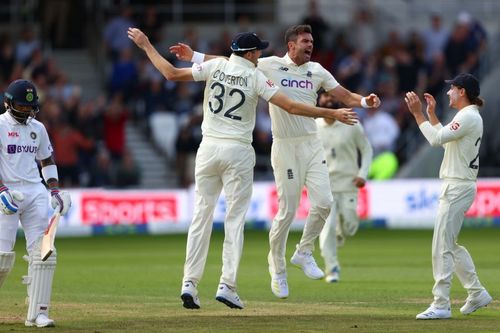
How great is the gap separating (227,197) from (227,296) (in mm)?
963

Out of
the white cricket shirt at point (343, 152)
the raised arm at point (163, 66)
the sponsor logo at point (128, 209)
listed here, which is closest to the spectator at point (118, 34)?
the sponsor logo at point (128, 209)

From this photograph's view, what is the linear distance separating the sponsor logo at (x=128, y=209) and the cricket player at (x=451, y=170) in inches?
564

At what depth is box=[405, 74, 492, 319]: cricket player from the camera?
11656 mm

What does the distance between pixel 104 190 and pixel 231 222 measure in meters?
13.4

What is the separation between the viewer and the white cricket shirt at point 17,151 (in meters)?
11.4

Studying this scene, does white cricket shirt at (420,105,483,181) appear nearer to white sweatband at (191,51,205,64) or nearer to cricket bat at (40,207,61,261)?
white sweatband at (191,51,205,64)

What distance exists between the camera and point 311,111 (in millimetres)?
12062

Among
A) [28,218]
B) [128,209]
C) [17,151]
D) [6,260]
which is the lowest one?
[128,209]

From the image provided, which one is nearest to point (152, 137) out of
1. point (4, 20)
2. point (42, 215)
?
point (4, 20)

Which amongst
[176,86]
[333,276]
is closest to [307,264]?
[333,276]

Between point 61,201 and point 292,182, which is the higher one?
point 292,182

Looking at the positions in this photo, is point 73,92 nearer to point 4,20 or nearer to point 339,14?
point 4,20

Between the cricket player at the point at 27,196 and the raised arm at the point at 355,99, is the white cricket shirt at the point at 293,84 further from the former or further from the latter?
the cricket player at the point at 27,196

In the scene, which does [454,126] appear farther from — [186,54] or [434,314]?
[186,54]
